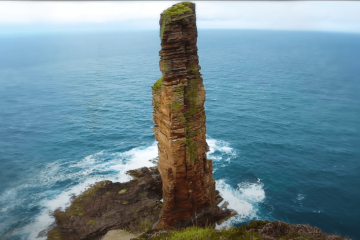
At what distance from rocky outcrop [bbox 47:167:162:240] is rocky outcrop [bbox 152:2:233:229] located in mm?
4834

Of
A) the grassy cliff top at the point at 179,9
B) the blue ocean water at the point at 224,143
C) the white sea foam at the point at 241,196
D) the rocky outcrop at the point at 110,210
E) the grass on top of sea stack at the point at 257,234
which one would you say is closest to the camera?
the grass on top of sea stack at the point at 257,234

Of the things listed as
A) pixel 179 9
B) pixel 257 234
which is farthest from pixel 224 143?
pixel 257 234

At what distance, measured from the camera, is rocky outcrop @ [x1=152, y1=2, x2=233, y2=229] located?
1211 inches

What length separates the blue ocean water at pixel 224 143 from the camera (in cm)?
4578

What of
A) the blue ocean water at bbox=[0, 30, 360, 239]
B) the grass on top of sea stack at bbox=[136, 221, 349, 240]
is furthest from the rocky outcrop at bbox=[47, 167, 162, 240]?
the grass on top of sea stack at bbox=[136, 221, 349, 240]

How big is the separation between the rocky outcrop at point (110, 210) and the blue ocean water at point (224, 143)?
3.39 metres

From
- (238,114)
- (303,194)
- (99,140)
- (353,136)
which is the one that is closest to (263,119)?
(238,114)

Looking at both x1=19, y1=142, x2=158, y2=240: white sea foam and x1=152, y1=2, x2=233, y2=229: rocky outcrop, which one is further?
x1=19, y1=142, x2=158, y2=240: white sea foam

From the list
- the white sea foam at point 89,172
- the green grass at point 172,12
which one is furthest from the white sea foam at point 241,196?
the green grass at point 172,12

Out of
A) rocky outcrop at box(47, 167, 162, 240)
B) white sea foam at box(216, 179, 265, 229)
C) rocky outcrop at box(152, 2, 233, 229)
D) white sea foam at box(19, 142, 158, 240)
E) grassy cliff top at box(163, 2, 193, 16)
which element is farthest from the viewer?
white sea foam at box(216, 179, 265, 229)

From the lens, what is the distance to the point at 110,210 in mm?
42625

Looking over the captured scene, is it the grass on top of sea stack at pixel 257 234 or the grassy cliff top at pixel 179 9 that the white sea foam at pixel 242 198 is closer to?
the grass on top of sea stack at pixel 257 234

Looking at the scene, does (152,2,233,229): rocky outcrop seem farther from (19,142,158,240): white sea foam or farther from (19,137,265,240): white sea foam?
(19,142,158,240): white sea foam

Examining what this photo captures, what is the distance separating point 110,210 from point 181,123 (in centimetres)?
2013
